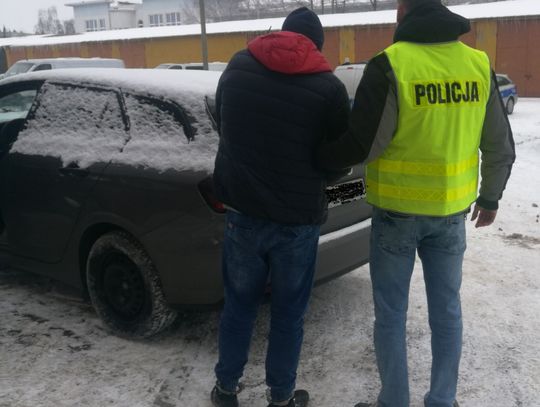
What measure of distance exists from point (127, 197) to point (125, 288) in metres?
0.59

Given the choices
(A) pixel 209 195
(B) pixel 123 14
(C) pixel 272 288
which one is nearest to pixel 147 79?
(A) pixel 209 195

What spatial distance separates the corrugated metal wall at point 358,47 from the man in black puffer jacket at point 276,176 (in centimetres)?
2570

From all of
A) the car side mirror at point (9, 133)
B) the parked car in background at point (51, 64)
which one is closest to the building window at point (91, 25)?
the parked car in background at point (51, 64)

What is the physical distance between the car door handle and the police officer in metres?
1.69

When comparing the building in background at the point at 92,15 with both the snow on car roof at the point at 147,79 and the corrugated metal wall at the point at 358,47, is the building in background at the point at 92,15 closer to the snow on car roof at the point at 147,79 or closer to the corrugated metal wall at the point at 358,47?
the corrugated metal wall at the point at 358,47

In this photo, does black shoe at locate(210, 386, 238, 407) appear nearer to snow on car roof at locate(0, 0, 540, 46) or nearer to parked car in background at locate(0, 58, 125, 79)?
parked car in background at locate(0, 58, 125, 79)

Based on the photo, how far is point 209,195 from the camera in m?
2.94

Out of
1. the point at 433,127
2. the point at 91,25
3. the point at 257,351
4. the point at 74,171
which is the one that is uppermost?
the point at 91,25

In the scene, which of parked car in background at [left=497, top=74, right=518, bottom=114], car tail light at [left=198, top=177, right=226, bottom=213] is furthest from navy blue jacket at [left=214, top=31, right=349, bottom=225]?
parked car in background at [left=497, top=74, right=518, bottom=114]

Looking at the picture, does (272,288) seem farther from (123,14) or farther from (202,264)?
(123,14)

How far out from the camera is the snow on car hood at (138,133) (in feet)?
10.2

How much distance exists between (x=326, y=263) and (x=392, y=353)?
0.83 metres

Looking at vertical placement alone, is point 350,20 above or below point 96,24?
below

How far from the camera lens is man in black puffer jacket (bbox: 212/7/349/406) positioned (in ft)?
7.62
